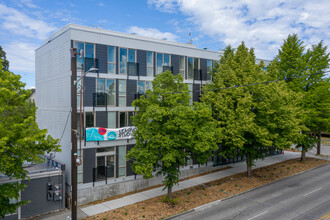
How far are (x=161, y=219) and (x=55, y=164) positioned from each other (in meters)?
10.3

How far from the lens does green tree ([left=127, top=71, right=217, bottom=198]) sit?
16984 mm

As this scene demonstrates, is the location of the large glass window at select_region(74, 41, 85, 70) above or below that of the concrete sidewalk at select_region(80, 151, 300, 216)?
above

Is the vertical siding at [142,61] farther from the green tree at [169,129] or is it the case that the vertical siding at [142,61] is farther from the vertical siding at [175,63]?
the green tree at [169,129]

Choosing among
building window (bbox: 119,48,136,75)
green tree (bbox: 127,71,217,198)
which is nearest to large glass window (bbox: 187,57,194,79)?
building window (bbox: 119,48,136,75)

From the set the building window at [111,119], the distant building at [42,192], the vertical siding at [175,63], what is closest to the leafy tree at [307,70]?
the vertical siding at [175,63]

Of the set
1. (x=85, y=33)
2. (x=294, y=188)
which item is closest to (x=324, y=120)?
(x=294, y=188)

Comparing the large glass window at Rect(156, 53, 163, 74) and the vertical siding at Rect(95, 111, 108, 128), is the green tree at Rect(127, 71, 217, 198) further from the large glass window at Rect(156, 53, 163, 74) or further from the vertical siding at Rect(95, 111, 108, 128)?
the large glass window at Rect(156, 53, 163, 74)

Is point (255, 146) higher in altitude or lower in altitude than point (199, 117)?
lower

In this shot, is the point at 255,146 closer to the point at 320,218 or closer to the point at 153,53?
the point at 320,218

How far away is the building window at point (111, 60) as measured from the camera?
20.9 metres

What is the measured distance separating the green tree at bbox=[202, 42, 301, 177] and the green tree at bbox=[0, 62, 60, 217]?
13.3 metres

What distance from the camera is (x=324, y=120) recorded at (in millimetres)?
27781

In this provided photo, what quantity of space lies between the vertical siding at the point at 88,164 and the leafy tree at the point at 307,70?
72.0 feet

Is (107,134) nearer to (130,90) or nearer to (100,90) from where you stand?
(100,90)
